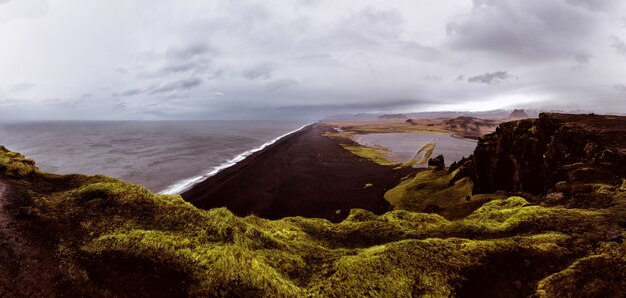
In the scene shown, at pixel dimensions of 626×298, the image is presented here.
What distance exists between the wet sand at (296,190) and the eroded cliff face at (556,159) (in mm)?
11920

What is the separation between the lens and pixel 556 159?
23250 millimetres

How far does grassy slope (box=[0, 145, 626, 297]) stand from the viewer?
25.3 feet

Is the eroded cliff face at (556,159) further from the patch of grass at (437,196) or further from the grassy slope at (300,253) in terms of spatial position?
the grassy slope at (300,253)

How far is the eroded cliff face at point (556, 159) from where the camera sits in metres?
17.0

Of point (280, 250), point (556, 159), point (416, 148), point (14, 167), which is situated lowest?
point (416, 148)

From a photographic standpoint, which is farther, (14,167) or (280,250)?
(14,167)

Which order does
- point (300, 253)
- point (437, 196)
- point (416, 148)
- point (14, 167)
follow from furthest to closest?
point (416, 148) → point (437, 196) → point (14, 167) → point (300, 253)

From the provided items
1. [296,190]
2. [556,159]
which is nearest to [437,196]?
[556,159]

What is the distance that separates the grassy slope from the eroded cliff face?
677cm

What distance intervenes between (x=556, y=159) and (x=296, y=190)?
101 ft

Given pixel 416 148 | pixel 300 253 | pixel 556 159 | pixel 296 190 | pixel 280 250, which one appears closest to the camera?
pixel 280 250

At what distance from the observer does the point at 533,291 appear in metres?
7.92

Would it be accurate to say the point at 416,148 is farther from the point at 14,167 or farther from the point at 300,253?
the point at 14,167

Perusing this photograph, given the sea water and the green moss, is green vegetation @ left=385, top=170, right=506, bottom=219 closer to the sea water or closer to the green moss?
the green moss
